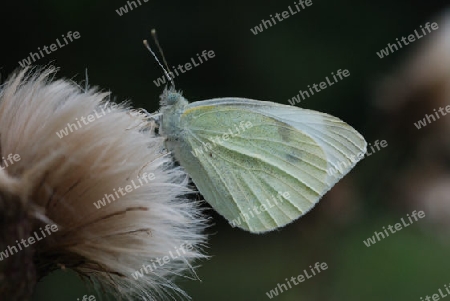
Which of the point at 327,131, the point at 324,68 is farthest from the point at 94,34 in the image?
the point at 327,131

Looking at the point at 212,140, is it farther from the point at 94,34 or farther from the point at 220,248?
the point at 220,248

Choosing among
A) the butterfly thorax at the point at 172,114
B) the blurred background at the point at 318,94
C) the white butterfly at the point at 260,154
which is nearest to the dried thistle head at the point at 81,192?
the butterfly thorax at the point at 172,114

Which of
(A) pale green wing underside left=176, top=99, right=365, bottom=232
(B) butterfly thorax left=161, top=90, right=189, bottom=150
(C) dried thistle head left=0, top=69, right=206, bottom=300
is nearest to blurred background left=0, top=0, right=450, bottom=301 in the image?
(A) pale green wing underside left=176, top=99, right=365, bottom=232

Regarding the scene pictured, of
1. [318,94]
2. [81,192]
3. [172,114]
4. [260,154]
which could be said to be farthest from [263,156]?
[318,94]

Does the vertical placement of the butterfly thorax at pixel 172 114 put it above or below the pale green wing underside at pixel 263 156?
above

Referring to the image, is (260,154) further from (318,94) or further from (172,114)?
(318,94)

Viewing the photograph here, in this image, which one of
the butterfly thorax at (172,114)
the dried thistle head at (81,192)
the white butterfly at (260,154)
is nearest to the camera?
the dried thistle head at (81,192)

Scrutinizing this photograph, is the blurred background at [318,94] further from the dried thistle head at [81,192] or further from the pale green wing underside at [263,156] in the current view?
the dried thistle head at [81,192]

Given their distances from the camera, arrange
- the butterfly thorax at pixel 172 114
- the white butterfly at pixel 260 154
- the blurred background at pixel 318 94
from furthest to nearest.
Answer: the blurred background at pixel 318 94, the white butterfly at pixel 260 154, the butterfly thorax at pixel 172 114
